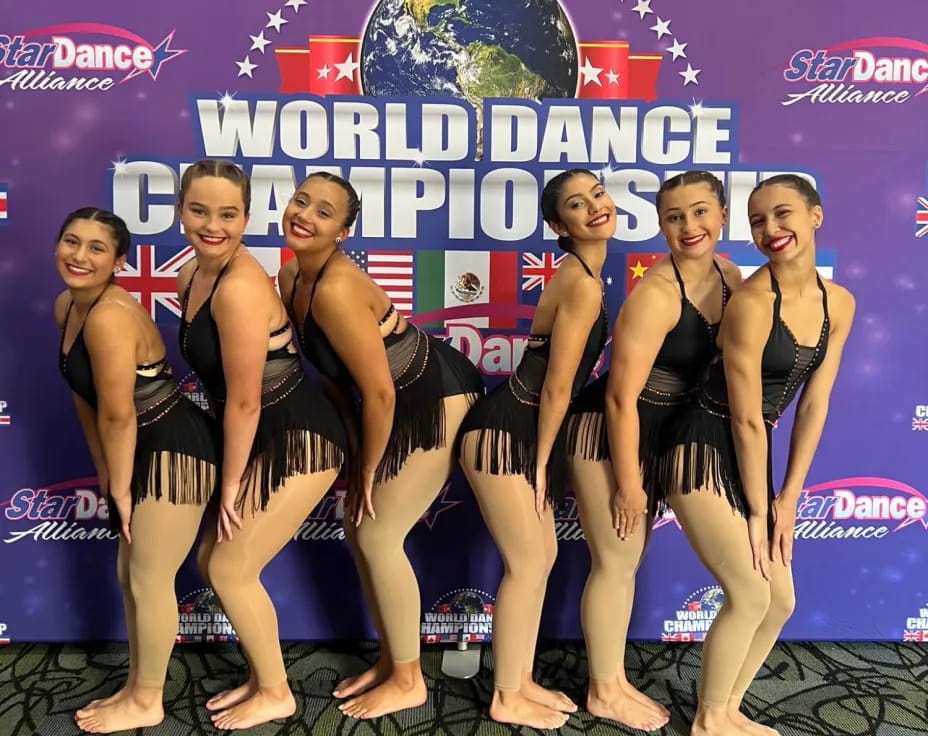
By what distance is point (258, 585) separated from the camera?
6.88ft

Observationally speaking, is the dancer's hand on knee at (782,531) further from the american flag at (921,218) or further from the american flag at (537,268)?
the american flag at (921,218)

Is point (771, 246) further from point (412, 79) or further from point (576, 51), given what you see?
point (412, 79)

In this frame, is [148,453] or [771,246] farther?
[148,453]

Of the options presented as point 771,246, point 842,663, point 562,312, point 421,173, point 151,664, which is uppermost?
point 421,173

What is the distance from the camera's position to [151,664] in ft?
6.92

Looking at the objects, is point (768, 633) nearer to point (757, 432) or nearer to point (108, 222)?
point (757, 432)

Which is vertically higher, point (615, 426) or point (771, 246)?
point (771, 246)

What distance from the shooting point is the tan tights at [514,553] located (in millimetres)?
2041

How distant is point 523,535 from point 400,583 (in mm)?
405

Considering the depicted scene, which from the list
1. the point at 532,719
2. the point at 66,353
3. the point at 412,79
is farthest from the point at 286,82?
the point at 532,719

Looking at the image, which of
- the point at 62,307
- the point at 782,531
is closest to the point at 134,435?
the point at 62,307

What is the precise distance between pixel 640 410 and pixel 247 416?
1.07 metres

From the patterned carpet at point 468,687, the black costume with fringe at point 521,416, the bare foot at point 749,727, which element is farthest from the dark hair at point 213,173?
the bare foot at point 749,727

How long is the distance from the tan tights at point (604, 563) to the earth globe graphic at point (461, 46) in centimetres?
131
